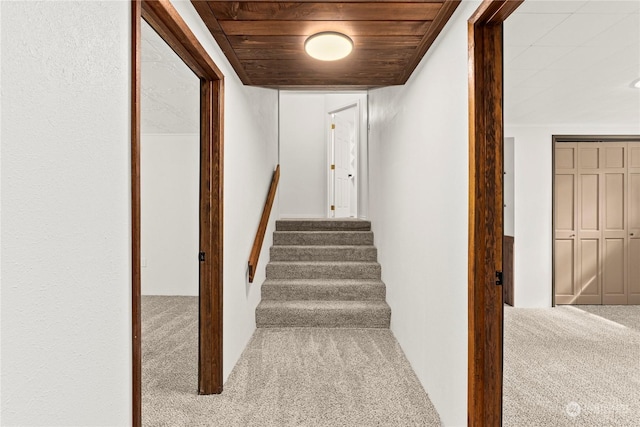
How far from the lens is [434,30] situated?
192 centimetres

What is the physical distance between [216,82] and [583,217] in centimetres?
440

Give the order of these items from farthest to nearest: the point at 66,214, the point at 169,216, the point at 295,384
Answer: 1. the point at 169,216
2. the point at 295,384
3. the point at 66,214

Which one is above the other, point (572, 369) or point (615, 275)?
point (615, 275)

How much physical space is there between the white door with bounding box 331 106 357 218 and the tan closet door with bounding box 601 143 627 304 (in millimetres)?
3308

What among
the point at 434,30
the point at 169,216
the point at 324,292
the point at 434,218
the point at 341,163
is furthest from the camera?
the point at 341,163

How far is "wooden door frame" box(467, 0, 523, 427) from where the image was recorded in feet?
4.85

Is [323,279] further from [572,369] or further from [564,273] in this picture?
[564,273]

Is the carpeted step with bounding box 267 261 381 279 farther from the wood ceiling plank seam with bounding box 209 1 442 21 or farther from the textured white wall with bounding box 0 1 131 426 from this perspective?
the textured white wall with bounding box 0 1 131 426

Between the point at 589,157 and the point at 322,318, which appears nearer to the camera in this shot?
the point at 322,318

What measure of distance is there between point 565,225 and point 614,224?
21.9 inches

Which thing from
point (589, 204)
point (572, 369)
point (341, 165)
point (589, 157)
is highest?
point (341, 165)

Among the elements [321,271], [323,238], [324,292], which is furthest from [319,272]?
[323,238]

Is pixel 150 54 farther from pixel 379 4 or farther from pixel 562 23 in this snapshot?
pixel 562 23

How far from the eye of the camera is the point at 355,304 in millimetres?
3408
